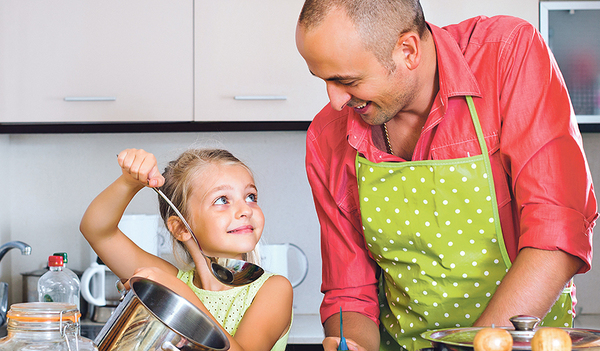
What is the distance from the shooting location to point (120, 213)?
106 centimetres

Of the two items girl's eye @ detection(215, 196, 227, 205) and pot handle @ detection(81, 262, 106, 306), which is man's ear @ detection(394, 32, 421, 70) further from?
pot handle @ detection(81, 262, 106, 306)

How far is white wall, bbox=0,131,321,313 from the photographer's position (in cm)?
214

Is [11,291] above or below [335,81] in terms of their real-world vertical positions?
below

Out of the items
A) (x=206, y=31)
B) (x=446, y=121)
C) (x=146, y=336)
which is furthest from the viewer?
(x=206, y=31)

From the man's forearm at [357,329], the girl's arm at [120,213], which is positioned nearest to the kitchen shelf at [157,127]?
the girl's arm at [120,213]

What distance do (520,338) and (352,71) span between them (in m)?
0.51

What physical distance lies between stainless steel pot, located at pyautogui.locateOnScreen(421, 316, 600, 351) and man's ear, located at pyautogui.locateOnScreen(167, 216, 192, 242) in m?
0.71

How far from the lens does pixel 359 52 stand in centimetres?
87

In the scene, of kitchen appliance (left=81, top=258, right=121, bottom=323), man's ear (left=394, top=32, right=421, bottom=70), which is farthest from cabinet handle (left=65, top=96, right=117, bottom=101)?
man's ear (left=394, top=32, right=421, bottom=70)

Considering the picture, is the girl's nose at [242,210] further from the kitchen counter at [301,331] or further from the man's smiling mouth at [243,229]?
the kitchen counter at [301,331]

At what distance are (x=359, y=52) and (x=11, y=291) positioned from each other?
6.07 feet

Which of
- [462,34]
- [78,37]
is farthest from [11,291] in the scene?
[462,34]

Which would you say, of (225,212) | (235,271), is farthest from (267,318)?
(225,212)

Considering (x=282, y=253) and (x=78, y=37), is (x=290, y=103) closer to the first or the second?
(x=282, y=253)
